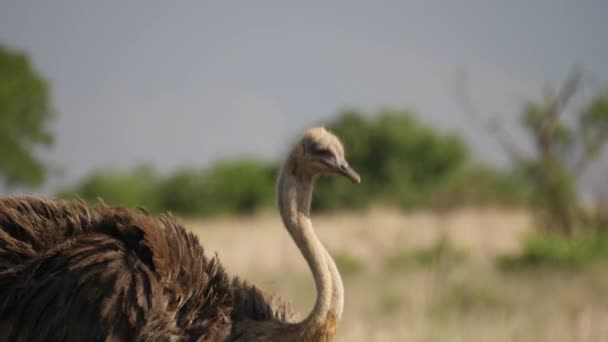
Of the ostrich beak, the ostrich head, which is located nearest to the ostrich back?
the ostrich head

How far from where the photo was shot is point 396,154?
135ft

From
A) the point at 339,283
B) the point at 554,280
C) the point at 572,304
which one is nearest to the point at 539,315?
the point at 572,304

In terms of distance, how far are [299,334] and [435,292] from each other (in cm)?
900

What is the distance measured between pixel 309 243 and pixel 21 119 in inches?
1130

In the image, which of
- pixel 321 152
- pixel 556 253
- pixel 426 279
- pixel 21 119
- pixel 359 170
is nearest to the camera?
pixel 321 152

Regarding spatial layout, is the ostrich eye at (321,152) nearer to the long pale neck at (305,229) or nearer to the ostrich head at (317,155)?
the ostrich head at (317,155)

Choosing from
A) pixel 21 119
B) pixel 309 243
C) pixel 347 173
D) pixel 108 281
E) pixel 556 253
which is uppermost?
pixel 21 119

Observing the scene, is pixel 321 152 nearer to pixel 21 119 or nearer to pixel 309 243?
pixel 309 243

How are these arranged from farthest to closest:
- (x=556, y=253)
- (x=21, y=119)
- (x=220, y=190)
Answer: (x=220, y=190) < (x=21, y=119) < (x=556, y=253)

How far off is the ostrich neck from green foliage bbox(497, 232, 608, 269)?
11816 mm

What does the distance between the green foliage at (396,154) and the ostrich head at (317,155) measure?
30676mm

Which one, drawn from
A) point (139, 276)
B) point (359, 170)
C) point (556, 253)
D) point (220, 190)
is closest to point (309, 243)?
point (139, 276)

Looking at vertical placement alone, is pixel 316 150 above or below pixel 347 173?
above

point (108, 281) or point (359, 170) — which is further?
point (359, 170)
